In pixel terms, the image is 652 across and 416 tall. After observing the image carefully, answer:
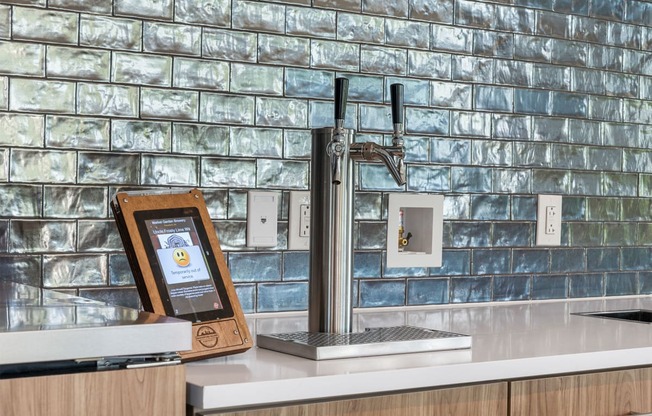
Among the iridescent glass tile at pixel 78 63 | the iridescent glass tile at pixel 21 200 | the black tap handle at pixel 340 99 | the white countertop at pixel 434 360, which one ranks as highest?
the iridescent glass tile at pixel 78 63

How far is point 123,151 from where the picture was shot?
2.02 metres

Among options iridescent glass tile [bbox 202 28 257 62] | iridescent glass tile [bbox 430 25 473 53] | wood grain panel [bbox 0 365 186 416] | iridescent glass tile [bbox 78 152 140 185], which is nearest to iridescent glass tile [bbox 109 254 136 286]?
iridescent glass tile [bbox 78 152 140 185]

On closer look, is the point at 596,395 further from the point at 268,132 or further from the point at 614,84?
the point at 614,84

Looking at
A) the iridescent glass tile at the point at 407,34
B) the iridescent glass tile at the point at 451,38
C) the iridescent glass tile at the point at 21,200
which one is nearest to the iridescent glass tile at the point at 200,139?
the iridescent glass tile at the point at 21,200

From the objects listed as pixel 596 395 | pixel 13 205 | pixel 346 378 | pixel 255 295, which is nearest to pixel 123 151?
pixel 13 205

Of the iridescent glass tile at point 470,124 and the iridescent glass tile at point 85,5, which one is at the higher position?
the iridescent glass tile at point 85,5

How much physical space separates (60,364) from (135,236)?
0.40m

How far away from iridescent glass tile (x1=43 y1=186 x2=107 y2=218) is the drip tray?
501 millimetres

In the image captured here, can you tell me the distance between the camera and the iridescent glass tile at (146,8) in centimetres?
201

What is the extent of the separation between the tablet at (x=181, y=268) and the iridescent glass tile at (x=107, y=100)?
1.37ft

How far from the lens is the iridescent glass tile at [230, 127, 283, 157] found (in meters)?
2.17

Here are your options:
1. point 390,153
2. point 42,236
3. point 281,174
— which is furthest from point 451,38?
point 42,236

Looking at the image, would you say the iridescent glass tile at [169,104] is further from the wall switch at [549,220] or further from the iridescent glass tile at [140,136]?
the wall switch at [549,220]

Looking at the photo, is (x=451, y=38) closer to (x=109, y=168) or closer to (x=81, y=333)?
(x=109, y=168)
